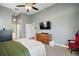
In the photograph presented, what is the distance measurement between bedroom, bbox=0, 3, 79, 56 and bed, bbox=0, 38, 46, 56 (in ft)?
0.10

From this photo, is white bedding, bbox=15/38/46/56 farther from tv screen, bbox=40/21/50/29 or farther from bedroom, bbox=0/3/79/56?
tv screen, bbox=40/21/50/29

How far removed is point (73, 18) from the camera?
6.00ft

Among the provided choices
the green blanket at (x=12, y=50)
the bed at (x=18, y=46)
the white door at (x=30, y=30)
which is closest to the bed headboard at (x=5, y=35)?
the bed at (x=18, y=46)

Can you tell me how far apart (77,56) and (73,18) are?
2.50ft

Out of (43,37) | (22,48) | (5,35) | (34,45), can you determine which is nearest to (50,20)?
(43,37)

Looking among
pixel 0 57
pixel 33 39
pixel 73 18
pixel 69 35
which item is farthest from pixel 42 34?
pixel 0 57

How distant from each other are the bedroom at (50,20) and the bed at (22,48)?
0.03m

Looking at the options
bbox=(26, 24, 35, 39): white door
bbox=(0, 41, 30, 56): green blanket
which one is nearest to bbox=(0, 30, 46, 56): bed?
bbox=(0, 41, 30, 56): green blanket

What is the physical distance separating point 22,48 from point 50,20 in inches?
33.0

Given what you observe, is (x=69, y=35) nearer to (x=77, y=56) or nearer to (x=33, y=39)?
(x=77, y=56)

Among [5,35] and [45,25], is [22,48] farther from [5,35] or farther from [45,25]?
[45,25]

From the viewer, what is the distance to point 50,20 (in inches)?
75.5

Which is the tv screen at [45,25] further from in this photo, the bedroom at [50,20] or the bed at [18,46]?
the bed at [18,46]

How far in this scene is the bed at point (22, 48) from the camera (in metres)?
1.53
